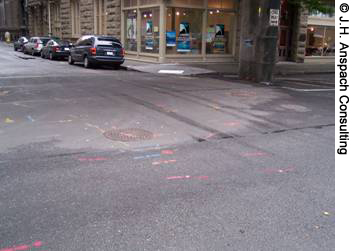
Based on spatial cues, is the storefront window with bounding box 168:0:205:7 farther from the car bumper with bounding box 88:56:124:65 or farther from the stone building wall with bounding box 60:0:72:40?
the stone building wall with bounding box 60:0:72:40

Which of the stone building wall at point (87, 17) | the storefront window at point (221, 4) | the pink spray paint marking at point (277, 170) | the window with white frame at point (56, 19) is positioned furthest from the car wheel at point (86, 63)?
the window with white frame at point (56, 19)

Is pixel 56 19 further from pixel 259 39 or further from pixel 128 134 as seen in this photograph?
pixel 128 134

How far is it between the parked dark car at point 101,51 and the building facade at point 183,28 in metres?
2.96

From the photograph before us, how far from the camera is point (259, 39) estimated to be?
1644cm

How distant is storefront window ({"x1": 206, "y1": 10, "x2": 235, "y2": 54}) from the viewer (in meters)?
24.7

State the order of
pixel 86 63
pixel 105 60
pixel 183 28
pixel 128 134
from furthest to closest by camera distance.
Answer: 1. pixel 183 28
2. pixel 86 63
3. pixel 105 60
4. pixel 128 134

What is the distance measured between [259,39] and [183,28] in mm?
8120

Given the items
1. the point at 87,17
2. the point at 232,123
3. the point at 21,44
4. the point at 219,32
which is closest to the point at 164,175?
the point at 232,123

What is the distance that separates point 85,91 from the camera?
12.6 m

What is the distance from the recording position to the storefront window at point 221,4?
955 inches

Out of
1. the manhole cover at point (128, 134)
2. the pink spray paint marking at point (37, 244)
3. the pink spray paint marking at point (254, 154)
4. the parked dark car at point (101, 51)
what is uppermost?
the parked dark car at point (101, 51)

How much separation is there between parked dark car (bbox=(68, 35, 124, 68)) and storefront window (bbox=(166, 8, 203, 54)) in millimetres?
3469

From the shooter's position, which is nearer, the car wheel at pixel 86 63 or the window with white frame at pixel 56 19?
the car wheel at pixel 86 63

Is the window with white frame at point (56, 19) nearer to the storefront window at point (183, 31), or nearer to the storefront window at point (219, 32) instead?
the storefront window at point (183, 31)
